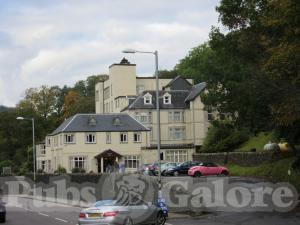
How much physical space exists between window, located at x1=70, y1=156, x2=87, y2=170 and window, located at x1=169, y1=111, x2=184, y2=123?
16.6 meters

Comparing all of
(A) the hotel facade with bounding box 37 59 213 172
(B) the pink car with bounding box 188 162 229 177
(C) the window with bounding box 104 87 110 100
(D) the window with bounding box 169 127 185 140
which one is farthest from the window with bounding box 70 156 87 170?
(B) the pink car with bounding box 188 162 229 177

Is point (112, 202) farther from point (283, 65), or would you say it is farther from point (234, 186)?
point (234, 186)

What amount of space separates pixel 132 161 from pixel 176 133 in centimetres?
1119

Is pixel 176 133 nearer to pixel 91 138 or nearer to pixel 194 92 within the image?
pixel 194 92

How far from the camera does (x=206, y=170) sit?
56656mm

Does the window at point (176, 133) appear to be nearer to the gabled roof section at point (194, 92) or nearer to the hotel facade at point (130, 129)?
the hotel facade at point (130, 129)

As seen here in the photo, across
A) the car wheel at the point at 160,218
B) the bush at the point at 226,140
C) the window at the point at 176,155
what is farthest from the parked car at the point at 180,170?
the car wheel at the point at 160,218

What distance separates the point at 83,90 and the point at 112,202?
13097cm

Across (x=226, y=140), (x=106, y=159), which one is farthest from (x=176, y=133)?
(x=226, y=140)

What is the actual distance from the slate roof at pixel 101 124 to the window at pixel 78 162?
3899 millimetres

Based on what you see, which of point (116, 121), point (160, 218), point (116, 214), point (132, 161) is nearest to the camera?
point (116, 214)

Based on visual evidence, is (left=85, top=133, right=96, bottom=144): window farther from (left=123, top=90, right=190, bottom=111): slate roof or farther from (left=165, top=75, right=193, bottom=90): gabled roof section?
(left=165, top=75, right=193, bottom=90): gabled roof section

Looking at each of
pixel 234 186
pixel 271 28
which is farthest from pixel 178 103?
pixel 271 28

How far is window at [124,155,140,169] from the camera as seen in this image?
285 feet
